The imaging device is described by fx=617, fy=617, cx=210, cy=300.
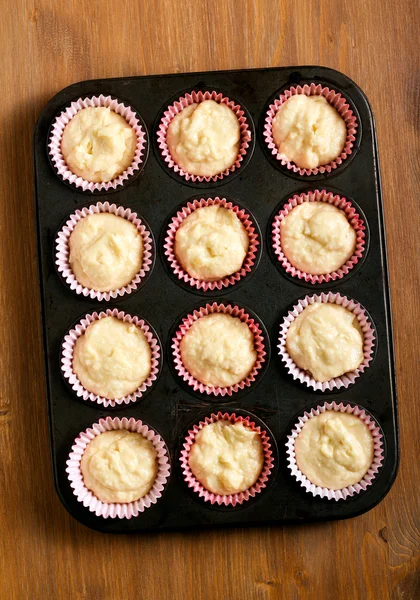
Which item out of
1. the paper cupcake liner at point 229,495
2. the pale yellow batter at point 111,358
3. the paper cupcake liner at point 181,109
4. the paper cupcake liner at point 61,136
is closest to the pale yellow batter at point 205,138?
the paper cupcake liner at point 181,109

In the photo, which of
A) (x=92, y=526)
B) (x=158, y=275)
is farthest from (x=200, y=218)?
(x=92, y=526)

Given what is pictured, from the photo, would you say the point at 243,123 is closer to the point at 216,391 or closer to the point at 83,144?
the point at 83,144

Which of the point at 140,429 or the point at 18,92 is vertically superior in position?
the point at 18,92

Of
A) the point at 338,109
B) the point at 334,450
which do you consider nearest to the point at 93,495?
the point at 334,450

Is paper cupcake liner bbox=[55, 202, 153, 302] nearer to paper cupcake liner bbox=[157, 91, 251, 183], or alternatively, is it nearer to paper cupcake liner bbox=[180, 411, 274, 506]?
paper cupcake liner bbox=[157, 91, 251, 183]

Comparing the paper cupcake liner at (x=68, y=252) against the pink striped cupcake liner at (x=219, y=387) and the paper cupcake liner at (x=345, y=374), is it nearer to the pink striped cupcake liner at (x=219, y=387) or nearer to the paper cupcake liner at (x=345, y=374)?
the pink striped cupcake liner at (x=219, y=387)

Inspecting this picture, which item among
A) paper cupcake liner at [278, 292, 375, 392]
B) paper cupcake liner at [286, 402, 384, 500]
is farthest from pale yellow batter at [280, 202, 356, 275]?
paper cupcake liner at [286, 402, 384, 500]
